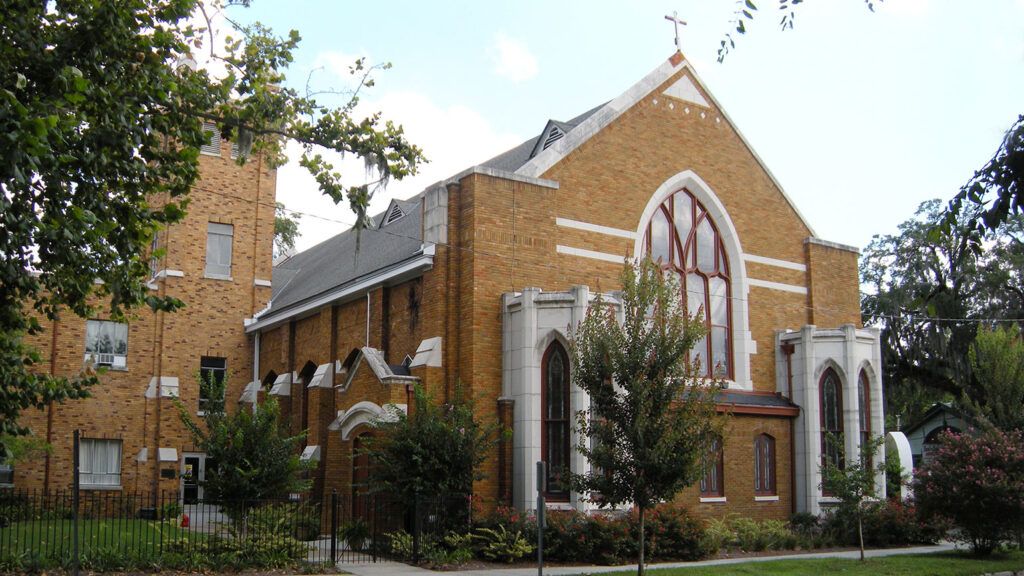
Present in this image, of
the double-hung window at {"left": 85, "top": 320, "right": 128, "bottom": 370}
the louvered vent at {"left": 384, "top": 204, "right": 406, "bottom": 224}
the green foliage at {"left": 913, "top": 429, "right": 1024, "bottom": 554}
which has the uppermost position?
the louvered vent at {"left": 384, "top": 204, "right": 406, "bottom": 224}

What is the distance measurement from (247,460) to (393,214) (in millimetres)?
14696

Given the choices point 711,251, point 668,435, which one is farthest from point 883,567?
point 711,251

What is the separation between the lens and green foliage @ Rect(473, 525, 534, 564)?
19484mm

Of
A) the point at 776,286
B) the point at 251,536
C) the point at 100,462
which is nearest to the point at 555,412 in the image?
the point at 251,536

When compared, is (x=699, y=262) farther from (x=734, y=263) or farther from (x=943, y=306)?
(x=943, y=306)

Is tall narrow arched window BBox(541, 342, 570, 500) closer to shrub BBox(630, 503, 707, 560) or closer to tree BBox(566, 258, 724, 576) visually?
shrub BBox(630, 503, 707, 560)

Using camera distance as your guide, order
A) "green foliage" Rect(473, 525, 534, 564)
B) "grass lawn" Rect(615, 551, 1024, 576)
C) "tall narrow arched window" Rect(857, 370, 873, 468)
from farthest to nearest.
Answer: "tall narrow arched window" Rect(857, 370, 873, 468) → "green foliage" Rect(473, 525, 534, 564) → "grass lawn" Rect(615, 551, 1024, 576)

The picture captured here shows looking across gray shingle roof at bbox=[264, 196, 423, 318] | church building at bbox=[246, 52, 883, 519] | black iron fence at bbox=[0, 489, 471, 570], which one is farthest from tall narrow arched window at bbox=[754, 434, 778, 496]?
gray shingle roof at bbox=[264, 196, 423, 318]

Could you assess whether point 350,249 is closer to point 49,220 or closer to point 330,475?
point 330,475

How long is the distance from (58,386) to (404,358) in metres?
11.3

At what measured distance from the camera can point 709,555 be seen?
2130 cm

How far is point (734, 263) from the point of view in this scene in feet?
88.6

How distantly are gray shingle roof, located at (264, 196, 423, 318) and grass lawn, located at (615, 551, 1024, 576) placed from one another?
32.4 feet

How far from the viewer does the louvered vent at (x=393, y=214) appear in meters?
32.2
